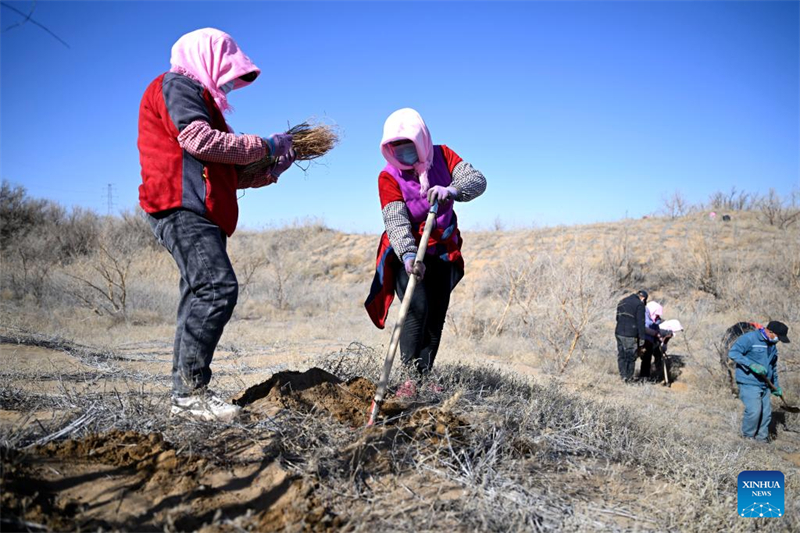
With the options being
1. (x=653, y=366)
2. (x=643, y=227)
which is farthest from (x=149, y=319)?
(x=643, y=227)

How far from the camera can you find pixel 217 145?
238cm

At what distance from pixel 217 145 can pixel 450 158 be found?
158 centimetres

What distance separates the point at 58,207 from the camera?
19719mm

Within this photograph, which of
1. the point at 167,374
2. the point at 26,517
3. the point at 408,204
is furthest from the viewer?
the point at 167,374

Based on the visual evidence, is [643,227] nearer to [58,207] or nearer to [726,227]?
[726,227]

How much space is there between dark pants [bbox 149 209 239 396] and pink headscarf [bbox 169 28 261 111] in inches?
25.6

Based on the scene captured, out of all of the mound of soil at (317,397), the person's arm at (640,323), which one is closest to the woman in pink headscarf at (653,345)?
the person's arm at (640,323)

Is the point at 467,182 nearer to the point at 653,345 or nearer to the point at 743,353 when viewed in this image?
the point at 743,353

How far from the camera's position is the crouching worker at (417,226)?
3.13 m

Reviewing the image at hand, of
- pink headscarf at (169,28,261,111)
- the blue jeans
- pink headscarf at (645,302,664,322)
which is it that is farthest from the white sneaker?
pink headscarf at (645,302,664,322)

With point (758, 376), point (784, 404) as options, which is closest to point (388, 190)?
point (758, 376)

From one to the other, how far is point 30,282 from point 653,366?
11863mm

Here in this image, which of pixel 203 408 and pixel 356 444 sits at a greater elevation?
pixel 203 408

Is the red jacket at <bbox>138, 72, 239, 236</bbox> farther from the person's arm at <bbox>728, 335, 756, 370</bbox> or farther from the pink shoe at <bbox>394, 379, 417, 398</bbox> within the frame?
the person's arm at <bbox>728, 335, 756, 370</bbox>
